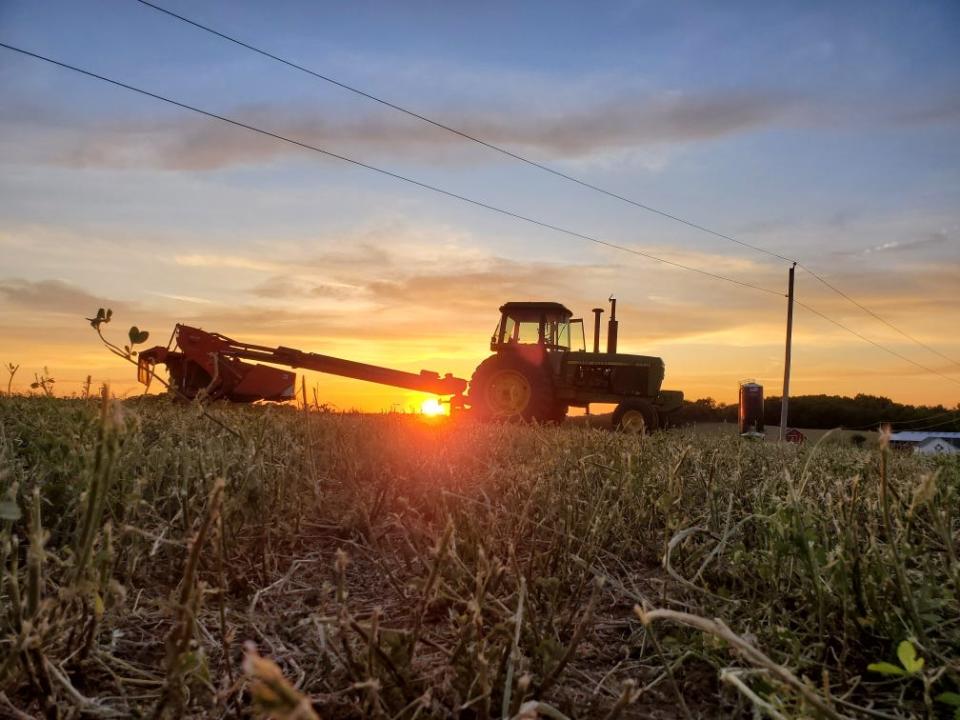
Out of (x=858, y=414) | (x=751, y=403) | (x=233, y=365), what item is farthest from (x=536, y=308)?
(x=858, y=414)

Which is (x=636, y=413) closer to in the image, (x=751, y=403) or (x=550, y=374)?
(x=550, y=374)

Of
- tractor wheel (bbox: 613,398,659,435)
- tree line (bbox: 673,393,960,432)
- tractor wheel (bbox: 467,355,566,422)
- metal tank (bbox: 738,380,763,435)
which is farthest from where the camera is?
tree line (bbox: 673,393,960,432)

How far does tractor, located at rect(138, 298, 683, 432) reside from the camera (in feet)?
52.2

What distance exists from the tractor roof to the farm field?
→ 503 inches

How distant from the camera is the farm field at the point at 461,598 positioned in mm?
1498

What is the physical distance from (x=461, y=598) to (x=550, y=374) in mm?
14168

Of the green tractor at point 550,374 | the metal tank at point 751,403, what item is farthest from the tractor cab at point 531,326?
the metal tank at point 751,403

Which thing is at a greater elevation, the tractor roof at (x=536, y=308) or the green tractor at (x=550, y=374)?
the tractor roof at (x=536, y=308)

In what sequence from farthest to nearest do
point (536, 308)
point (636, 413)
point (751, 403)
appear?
point (751, 403)
point (536, 308)
point (636, 413)

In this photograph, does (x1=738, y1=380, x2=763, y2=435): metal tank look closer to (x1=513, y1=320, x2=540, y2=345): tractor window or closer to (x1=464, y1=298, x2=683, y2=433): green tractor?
(x1=464, y1=298, x2=683, y2=433): green tractor

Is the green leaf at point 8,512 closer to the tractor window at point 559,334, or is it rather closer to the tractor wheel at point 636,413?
the tractor wheel at point 636,413

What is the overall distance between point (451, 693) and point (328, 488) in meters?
2.36

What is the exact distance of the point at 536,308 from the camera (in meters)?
16.6

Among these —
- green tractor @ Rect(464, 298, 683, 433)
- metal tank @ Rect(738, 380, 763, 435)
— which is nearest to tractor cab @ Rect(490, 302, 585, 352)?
green tractor @ Rect(464, 298, 683, 433)
